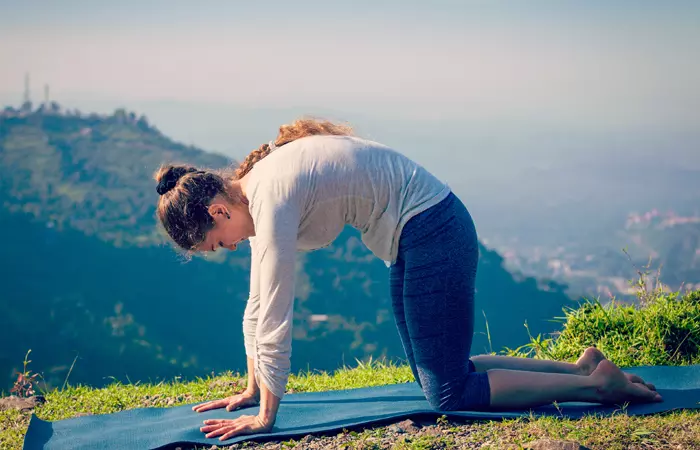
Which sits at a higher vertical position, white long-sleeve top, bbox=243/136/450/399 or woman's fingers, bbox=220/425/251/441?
white long-sleeve top, bbox=243/136/450/399

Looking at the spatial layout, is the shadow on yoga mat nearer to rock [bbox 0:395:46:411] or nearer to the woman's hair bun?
rock [bbox 0:395:46:411]

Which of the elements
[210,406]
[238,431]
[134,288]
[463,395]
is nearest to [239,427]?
[238,431]

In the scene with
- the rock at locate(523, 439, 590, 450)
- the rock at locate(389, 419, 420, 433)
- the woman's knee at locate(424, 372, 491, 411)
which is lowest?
the rock at locate(389, 419, 420, 433)

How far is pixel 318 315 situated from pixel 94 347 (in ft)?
21.0

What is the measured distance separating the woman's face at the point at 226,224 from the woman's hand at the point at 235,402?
3.02 ft

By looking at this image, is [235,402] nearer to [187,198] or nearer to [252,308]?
[252,308]

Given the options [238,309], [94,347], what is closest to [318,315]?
[238,309]

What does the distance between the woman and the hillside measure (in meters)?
12.0

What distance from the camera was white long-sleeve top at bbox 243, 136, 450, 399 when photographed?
2.71 metres

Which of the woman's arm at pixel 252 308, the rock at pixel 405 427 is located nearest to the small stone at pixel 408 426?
the rock at pixel 405 427

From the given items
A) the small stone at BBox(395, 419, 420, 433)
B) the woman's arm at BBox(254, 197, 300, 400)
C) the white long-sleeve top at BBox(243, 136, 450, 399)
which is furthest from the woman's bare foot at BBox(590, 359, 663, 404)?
the woman's arm at BBox(254, 197, 300, 400)

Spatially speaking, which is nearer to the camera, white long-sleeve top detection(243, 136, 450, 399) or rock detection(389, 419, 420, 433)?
white long-sleeve top detection(243, 136, 450, 399)

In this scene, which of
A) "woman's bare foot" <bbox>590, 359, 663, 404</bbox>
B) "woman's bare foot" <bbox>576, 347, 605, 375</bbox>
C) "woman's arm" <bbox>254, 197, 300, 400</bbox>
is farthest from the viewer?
"woman's bare foot" <bbox>576, 347, 605, 375</bbox>

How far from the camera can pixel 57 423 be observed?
3686 mm
